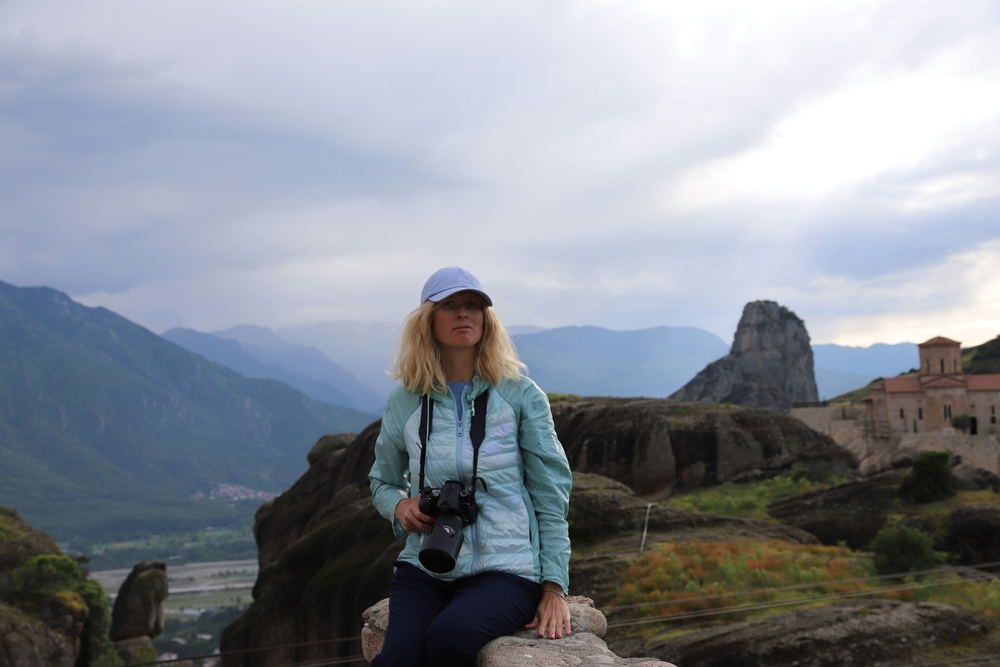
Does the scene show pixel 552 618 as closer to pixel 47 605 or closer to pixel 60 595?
pixel 60 595

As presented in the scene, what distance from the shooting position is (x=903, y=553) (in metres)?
19.0

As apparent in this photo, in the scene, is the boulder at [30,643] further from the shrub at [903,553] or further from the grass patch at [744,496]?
the shrub at [903,553]

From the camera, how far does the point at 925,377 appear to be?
60.7 meters

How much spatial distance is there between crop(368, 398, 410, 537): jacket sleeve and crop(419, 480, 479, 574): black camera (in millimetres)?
498

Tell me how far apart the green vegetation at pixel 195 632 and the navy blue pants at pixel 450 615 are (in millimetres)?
96786

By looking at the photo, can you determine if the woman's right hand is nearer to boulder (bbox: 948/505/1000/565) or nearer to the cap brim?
the cap brim

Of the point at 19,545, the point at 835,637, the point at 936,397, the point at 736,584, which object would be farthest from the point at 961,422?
the point at 19,545

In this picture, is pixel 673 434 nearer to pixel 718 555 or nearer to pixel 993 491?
pixel 993 491

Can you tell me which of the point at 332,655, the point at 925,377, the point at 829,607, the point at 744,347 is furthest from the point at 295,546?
the point at 744,347

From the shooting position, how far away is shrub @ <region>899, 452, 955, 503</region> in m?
27.7

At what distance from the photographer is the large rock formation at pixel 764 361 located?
119 metres

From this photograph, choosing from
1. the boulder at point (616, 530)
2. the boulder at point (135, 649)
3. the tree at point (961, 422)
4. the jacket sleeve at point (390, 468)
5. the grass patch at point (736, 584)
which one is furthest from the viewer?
the tree at point (961, 422)

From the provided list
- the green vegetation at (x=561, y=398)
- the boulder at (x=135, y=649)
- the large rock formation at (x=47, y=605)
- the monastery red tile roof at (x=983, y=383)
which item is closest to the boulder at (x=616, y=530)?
the large rock formation at (x=47, y=605)

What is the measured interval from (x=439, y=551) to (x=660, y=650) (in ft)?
33.2
